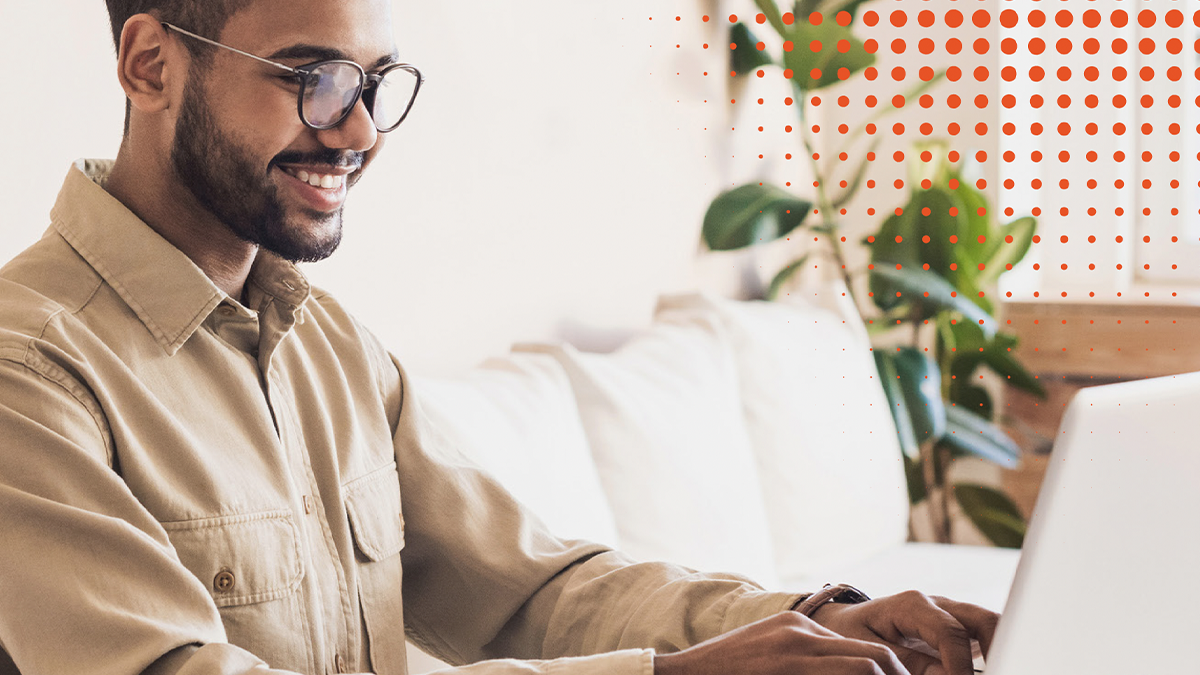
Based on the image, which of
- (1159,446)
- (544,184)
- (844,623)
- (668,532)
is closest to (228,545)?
(844,623)

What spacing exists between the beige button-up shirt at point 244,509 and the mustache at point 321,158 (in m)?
0.10

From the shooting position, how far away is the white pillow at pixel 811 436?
1.96 m

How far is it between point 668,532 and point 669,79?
0.91 m

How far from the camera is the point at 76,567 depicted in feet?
2.12

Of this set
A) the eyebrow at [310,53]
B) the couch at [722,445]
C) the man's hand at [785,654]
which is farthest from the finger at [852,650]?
the couch at [722,445]

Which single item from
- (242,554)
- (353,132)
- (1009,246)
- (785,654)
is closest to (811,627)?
(785,654)

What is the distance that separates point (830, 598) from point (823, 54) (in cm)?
165

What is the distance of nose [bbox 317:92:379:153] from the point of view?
871 mm

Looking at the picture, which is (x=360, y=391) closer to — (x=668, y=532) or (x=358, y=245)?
(x=358, y=245)

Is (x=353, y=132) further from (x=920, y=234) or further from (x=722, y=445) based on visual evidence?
(x=920, y=234)

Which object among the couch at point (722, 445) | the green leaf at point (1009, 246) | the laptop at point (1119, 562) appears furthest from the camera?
the green leaf at point (1009, 246)

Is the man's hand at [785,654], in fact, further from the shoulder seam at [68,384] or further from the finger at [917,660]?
the shoulder seam at [68,384]

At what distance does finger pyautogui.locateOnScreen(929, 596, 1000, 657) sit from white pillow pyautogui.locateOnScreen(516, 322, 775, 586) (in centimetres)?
76

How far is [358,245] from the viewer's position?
138cm
